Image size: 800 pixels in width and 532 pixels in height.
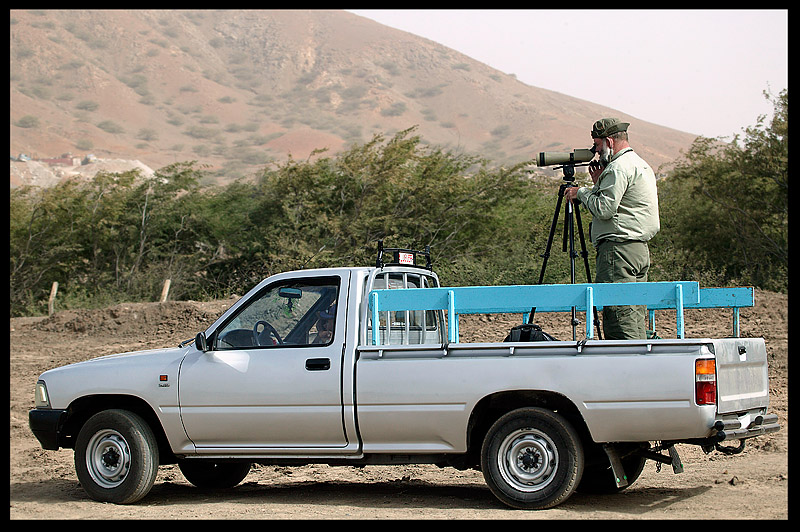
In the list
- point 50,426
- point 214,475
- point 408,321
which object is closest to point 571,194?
point 408,321

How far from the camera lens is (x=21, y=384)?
16.8m

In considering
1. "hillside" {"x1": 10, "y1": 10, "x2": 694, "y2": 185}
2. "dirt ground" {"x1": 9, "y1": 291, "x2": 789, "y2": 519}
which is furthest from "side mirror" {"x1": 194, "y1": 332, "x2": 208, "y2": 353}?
"hillside" {"x1": 10, "y1": 10, "x2": 694, "y2": 185}

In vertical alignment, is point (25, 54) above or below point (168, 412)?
above

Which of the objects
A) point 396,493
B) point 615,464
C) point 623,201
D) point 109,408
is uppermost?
point 623,201

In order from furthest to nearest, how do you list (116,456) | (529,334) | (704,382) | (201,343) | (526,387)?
(116,456) < (201,343) < (529,334) < (526,387) < (704,382)

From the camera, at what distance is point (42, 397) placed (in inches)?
320

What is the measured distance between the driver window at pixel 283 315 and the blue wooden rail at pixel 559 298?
1.81 feet

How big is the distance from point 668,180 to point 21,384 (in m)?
18.2

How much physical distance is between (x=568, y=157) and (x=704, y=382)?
2444mm

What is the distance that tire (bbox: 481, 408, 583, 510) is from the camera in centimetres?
670

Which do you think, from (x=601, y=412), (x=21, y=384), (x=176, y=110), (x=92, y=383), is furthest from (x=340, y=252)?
(x=176, y=110)

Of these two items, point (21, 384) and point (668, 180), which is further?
point (668, 180)

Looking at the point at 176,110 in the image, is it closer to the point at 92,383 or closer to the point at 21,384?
the point at 21,384

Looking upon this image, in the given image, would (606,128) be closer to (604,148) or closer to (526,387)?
(604,148)
